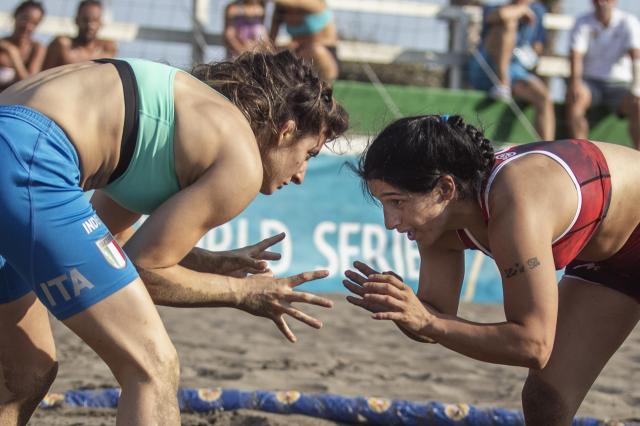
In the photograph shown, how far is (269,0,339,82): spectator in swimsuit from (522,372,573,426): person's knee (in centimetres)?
507

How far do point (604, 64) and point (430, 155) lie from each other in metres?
6.30

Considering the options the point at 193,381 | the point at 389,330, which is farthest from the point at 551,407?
the point at 389,330

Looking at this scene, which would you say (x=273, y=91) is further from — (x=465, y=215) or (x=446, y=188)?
(x=465, y=215)

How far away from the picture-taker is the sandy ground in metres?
4.83

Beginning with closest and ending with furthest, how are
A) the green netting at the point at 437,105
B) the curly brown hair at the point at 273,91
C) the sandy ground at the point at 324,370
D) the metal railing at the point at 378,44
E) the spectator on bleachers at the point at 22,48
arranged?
the curly brown hair at the point at 273,91 → the sandy ground at the point at 324,370 → the spectator on bleachers at the point at 22,48 → the green netting at the point at 437,105 → the metal railing at the point at 378,44

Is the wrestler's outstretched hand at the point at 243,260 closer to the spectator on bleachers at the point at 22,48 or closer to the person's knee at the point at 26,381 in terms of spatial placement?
the person's knee at the point at 26,381

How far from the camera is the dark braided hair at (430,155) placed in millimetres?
3141

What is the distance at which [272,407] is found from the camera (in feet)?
15.2

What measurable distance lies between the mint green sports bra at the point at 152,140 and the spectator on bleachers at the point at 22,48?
5.41 meters

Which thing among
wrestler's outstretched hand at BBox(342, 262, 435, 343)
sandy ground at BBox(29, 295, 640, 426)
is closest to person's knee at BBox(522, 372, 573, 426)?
wrestler's outstretched hand at BBox(342, 262, 435, 343)

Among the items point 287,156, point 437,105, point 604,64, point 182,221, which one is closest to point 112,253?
point 182,221

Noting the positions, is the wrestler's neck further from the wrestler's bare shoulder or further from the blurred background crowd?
the blurred background crowd

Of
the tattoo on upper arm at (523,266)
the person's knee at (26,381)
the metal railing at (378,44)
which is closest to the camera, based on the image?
the tattoo on upper arm at (523,266)

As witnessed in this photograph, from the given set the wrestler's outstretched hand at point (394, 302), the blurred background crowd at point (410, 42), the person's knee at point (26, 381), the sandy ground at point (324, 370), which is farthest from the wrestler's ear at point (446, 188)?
the blurred background crowd at point (410, 42)
